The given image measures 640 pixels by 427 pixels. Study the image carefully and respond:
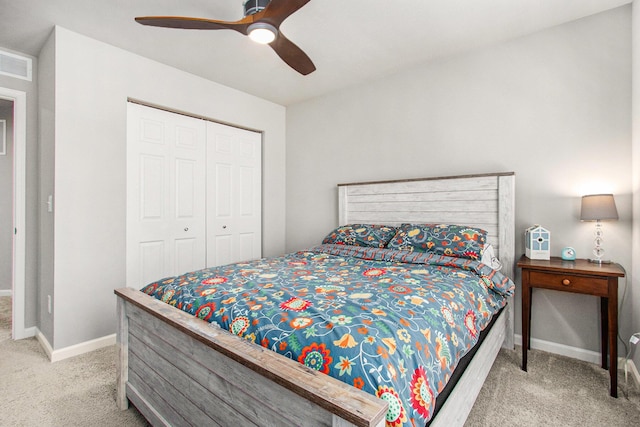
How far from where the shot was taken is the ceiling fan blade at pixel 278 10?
1598 millimetres

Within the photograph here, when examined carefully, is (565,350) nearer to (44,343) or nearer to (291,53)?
(291,53)

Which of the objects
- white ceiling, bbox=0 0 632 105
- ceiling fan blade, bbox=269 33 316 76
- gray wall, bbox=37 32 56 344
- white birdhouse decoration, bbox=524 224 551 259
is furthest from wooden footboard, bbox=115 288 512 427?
white ceiling, bbox=0 0 632 105

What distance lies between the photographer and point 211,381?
4.07 feet

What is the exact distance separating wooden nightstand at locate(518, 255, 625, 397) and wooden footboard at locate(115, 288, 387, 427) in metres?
1.89

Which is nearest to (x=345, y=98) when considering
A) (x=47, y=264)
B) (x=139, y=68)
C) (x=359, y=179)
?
(x=359, y=179)

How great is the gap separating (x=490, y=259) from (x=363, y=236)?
1041 millimetres

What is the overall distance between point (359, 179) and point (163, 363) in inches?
103

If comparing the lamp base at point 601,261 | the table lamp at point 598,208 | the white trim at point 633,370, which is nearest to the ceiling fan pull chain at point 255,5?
the table lamp at point 598,208

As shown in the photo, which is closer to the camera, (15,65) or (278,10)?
(278,10)

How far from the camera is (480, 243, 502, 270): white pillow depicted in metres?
2.32

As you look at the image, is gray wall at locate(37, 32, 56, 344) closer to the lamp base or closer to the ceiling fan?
the ceiling fan

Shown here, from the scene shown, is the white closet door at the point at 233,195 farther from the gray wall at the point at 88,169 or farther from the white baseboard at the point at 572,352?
the white baseboard at the point at 572,352

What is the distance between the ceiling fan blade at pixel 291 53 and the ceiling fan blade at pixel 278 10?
14cm

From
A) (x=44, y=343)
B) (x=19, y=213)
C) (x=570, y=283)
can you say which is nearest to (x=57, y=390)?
(x=44, y=343)
